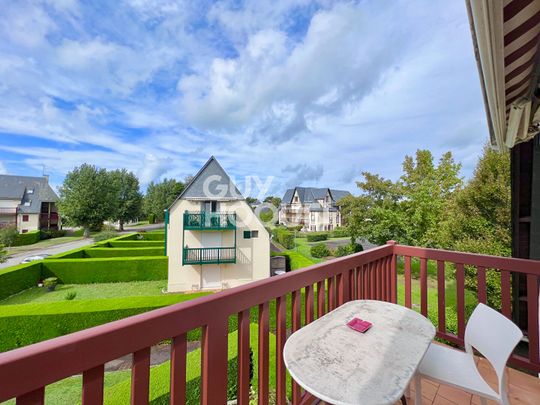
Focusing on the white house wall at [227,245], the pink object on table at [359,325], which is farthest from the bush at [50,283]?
the pink object on table at [359,325]

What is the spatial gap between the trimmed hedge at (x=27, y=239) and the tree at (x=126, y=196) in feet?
20.7

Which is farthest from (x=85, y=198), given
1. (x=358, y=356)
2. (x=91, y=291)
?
(x=358, y=356)

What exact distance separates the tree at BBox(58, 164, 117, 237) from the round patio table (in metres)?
25.9

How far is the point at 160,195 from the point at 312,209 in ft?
70.0

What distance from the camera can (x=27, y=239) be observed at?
19.6 metres

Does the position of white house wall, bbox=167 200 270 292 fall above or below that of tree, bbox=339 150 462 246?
below

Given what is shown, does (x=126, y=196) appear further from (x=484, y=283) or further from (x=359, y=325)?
(x=484, y=283)

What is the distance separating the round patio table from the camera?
0.84 metres

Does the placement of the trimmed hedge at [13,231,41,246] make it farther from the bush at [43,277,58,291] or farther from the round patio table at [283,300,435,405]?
the round patio table at [283,300,435,405]

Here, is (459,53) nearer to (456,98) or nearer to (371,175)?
(456,98)

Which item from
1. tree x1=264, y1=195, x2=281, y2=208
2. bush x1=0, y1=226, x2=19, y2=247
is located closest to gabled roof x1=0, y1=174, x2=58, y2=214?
bush x1=0, y1=226, x2=19, y2=247

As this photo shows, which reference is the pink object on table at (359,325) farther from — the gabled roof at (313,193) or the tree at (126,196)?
the gabled roof at (313,193)

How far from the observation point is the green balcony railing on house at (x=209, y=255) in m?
10.4

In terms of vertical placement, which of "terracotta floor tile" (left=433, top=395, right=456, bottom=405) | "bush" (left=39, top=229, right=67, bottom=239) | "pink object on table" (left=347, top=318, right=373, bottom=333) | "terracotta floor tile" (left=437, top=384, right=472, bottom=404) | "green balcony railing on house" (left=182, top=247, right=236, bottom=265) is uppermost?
"pink object on table" (left=347, top=318, right=373, bottom=333)
